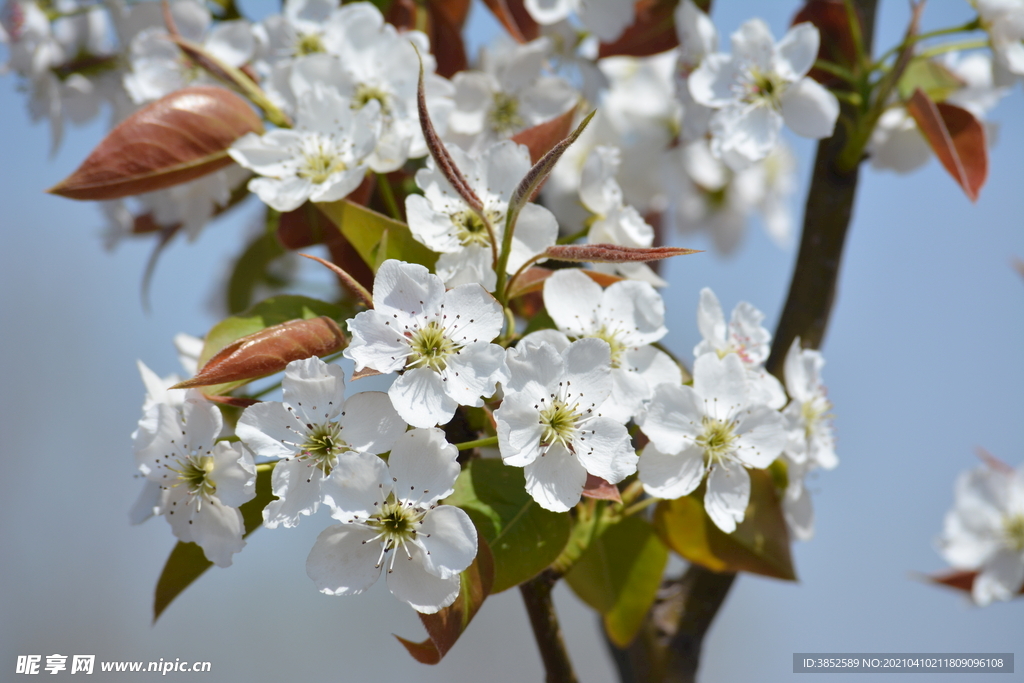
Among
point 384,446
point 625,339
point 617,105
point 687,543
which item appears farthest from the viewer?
point 617,105

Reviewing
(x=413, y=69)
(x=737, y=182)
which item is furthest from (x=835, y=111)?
(x=737, y=182)

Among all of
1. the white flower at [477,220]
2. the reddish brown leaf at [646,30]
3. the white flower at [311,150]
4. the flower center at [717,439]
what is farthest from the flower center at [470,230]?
the reddish brown leaf at [646,30]

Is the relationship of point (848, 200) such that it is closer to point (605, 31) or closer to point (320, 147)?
point (605, 31)

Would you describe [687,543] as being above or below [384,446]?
below

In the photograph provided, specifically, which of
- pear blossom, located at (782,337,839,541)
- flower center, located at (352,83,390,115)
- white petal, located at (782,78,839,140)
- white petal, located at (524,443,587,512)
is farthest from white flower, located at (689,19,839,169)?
white petal, located at (524,443,587,512)

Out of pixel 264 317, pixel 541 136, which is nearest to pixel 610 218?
pixel 541 136

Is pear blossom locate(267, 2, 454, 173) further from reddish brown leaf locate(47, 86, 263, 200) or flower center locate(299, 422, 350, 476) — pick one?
flower center locate(299, 422, 350, 476)
